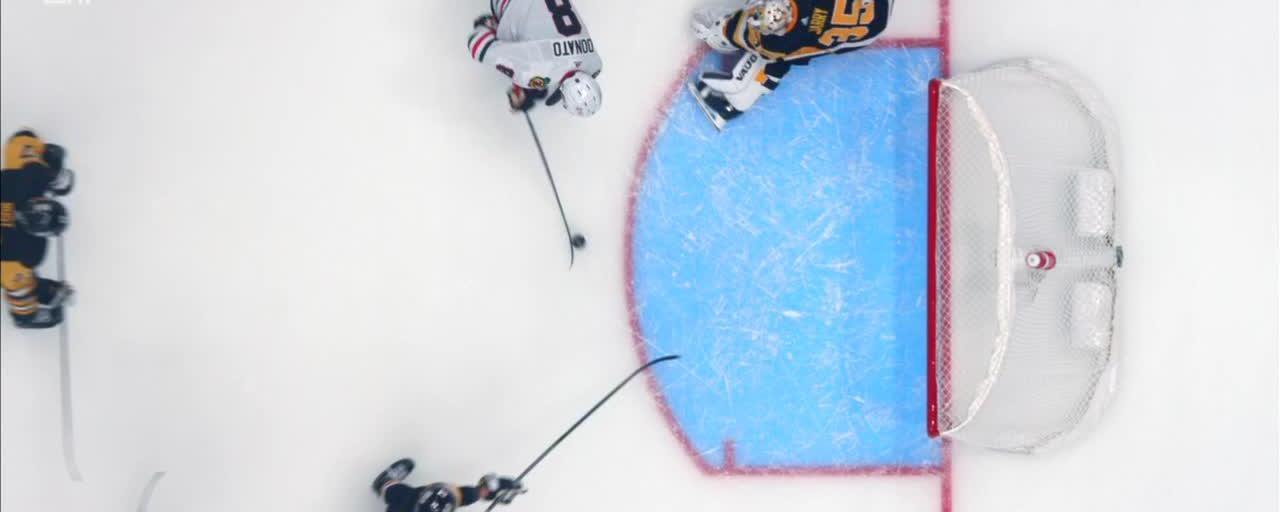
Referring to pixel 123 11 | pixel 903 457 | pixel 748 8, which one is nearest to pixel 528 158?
pixel 748 8

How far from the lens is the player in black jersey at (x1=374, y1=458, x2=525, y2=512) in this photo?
11.2 ft

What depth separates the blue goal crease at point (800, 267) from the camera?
3711mm

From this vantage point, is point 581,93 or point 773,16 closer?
point 773,16

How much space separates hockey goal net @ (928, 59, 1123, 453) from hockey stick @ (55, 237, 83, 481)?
3.07 m

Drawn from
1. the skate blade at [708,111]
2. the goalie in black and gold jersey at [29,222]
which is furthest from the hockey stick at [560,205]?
the goalie in black and gold jersey at [29,222]

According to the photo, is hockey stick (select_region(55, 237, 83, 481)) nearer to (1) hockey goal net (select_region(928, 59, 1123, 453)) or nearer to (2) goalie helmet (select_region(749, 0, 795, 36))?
(2) goalie helmet (select_region(749, 0, 795, 36))

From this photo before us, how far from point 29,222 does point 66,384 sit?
640mm

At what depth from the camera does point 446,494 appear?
135 inches

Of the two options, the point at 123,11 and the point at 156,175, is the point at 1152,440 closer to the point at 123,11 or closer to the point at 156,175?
the point at 156,175

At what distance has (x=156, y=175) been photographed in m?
3.65

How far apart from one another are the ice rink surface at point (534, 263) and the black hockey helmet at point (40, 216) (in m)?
0.46

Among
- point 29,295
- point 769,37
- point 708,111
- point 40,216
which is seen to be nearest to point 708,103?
point 708,111

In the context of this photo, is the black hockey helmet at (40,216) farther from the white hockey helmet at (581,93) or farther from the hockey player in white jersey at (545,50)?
the white hockey helmet at (581,93)

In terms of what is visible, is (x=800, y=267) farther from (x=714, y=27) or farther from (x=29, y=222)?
(x=29, y=222)
